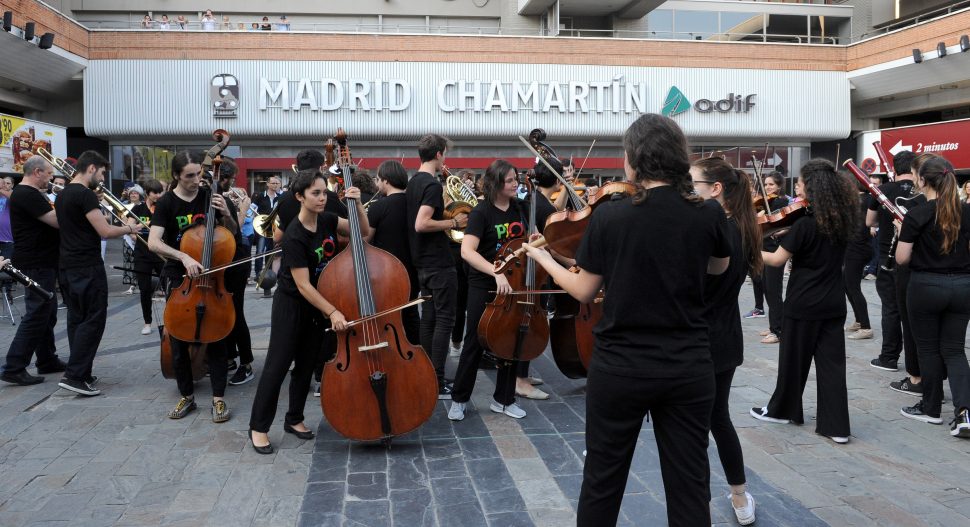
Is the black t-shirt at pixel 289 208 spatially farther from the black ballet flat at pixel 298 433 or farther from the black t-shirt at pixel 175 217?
the black ballet flat at pixel 298 433

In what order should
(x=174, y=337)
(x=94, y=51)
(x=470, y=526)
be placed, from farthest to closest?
(x=94, y=51), (x=174, y=337), (x=470, y=526)

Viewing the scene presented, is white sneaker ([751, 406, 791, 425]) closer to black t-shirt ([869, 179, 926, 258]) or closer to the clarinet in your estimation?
black t-shirt ([869, 179, 926, 258])

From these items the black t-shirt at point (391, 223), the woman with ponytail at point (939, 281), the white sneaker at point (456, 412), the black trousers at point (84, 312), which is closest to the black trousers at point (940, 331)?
the woman with ponytail at point (939, 281)

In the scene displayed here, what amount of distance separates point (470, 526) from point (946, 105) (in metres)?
27.2

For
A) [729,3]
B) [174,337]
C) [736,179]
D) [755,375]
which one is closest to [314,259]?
[174,337]

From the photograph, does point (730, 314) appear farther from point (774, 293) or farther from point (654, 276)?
point (774, 293)

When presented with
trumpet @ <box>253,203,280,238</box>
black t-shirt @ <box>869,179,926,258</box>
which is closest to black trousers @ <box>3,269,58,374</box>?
trumpet @ <box>253,203,280,238</box>

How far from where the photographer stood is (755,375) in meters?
6.40

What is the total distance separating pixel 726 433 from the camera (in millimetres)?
3430

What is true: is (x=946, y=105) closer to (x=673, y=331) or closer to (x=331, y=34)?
(x=331, y=34)

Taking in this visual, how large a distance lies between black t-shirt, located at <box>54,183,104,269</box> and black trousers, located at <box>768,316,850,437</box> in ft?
18.1

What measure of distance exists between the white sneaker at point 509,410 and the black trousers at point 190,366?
2.08 metres

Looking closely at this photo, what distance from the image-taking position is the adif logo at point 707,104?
24031 mm

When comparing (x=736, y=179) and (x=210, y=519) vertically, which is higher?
(x=736, y=179)
